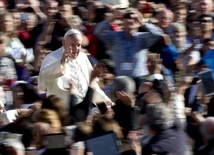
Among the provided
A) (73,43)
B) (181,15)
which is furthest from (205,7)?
(73,43)

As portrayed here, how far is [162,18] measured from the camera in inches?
581

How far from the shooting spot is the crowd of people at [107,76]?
34.2 feet

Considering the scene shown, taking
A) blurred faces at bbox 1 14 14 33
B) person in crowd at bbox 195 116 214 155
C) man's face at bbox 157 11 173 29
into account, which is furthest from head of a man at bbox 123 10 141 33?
person in crowd at bbox 195 116 214 155

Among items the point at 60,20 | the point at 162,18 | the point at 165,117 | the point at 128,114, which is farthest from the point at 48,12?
the point at 165,117

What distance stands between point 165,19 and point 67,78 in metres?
2.59

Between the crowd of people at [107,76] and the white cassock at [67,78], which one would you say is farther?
the white cassock at [67,78]

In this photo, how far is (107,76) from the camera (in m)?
13.5

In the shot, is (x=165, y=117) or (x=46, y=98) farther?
(x=46, y=98)

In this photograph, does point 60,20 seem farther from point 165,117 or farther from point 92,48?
point 165,117

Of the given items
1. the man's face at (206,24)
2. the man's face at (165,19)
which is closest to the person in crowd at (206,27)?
the man's face at (206,24)

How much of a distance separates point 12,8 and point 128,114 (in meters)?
5.28

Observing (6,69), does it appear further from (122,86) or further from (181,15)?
(181,15)

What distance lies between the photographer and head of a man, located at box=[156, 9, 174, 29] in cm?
1470

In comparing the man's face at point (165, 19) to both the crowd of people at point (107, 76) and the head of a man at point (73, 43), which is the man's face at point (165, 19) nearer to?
the crowd of people at point (107, 76)
